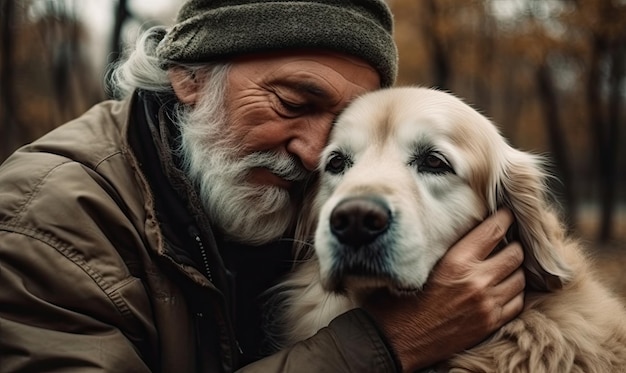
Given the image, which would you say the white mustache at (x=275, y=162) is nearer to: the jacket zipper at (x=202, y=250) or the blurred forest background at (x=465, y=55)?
the jacket zipper at (x=202, y=250)

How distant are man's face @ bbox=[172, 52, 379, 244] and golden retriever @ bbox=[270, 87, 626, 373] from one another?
0.10 meters

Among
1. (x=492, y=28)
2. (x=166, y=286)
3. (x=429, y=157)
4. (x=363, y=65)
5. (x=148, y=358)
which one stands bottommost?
(x=492, y=28)

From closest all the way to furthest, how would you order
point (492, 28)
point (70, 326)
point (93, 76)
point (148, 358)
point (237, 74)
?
point (70, 326) → point (148, 358) → point (237, 74) → point (492, 28) → point (93, 76)

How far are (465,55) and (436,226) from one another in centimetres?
1731

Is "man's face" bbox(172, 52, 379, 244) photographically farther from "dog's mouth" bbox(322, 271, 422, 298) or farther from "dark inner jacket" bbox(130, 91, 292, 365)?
"dog's mouth" bbox(322, 271, 422, 298)

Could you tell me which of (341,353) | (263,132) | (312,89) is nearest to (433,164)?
(312,89)

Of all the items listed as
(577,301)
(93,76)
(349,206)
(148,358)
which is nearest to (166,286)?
(148,358)

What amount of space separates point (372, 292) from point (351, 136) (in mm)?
636

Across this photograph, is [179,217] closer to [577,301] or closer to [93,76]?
[577,301]

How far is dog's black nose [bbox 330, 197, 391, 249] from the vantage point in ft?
6.81

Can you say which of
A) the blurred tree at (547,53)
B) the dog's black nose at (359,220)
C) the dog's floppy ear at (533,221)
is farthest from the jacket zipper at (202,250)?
the blurred tree at (547,53)

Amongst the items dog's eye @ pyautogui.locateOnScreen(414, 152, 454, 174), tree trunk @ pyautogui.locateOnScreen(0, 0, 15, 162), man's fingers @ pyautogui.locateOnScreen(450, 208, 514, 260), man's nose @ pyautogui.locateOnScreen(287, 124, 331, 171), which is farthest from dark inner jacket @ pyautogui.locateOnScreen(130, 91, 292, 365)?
tree trunk @ pyautogui.locateOnScreen(0, 0, 15, 162)

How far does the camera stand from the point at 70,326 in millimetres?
1998

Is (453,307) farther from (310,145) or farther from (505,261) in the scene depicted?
(310,145)
